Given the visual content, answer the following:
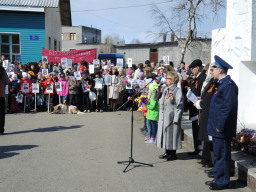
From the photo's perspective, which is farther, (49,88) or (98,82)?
(98,82)

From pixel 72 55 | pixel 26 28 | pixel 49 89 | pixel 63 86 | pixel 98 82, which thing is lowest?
→ pixel 49 89

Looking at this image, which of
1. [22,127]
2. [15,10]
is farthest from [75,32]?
[22,127]

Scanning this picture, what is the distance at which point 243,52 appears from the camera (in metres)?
7.92

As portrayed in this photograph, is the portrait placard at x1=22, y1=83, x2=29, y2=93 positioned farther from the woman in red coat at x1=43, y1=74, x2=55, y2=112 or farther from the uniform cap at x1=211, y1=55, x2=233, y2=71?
the uniform cap at x1=211, y1=55, x2=233, y2=71

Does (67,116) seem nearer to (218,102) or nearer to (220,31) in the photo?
(220,31)

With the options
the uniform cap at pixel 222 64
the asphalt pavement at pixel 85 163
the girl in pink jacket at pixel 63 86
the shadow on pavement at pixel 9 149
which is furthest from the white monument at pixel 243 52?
the girl in pink jacket at pixel 63 86

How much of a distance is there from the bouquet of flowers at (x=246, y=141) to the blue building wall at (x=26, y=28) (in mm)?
17621

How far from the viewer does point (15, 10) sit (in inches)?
800

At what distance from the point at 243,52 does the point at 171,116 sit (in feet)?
10.0

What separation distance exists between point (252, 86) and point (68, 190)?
5.81 metres

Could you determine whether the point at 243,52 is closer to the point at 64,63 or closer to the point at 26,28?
the point at 64,63

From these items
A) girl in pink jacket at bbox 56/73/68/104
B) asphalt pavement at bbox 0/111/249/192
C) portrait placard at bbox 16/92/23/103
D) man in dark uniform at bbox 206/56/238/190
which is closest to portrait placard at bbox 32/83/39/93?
portrait placard at bbox 16/92/23/103

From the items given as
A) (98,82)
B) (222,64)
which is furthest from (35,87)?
(222,64)

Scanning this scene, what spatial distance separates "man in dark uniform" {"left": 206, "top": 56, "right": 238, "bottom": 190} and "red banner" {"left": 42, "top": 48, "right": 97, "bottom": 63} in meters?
14.4
